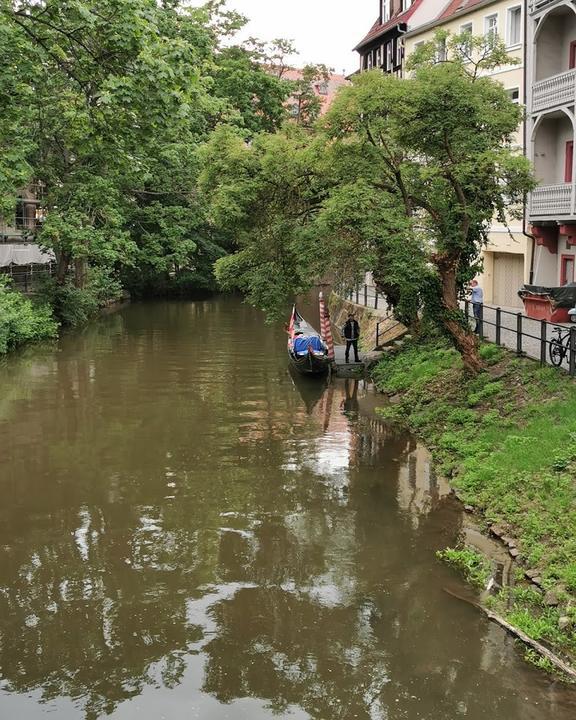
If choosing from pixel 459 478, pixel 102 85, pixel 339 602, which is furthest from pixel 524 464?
pixel 102 85

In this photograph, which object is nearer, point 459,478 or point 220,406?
point 459,478

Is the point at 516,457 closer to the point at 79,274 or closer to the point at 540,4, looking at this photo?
the point at 540,4

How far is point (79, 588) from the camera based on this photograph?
10.2 metres

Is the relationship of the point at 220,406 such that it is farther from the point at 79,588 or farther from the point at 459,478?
the point at 79,588

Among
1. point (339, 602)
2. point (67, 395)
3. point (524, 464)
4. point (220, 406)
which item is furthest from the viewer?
point (67, 395)

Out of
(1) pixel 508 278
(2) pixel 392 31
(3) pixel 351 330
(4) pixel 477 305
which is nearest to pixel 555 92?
(4) pixel 477 305

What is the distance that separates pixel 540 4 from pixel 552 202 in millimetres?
6495

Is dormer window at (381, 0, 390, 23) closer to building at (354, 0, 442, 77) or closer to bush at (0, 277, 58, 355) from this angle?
building at (354, 0, 442, 77)

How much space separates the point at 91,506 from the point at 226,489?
243 cm

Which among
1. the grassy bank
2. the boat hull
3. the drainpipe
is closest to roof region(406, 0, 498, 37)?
the drainpipe

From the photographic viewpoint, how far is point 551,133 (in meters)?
26.0

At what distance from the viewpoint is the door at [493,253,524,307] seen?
1176 inches

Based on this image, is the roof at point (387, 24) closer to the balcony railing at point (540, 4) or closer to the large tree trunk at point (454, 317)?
the balcony railing at point (540, 4)

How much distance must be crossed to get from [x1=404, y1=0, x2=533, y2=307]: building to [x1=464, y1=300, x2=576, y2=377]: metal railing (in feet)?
15.5
